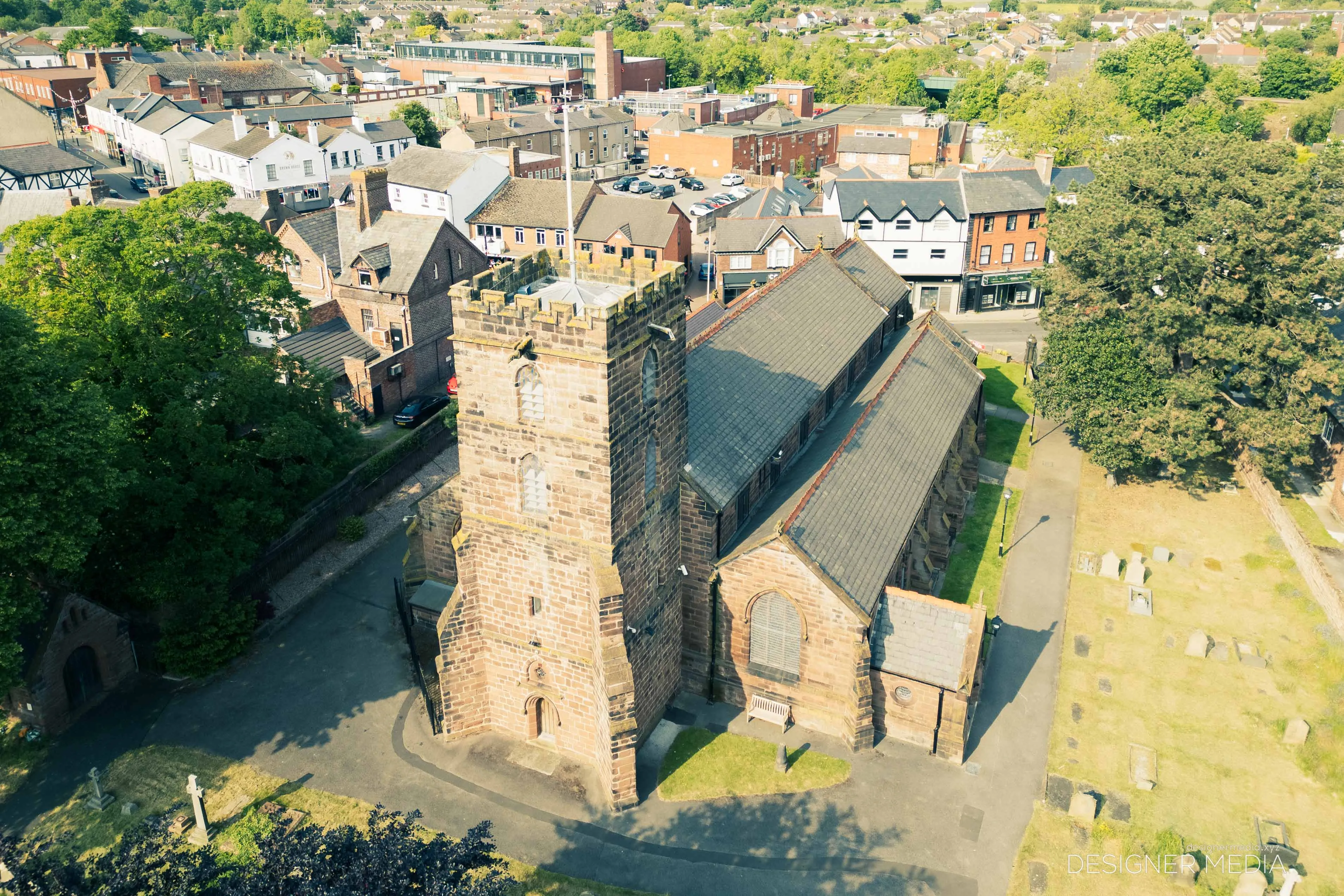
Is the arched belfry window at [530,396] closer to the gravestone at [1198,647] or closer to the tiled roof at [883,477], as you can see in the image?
the tiled roof at [883,477]

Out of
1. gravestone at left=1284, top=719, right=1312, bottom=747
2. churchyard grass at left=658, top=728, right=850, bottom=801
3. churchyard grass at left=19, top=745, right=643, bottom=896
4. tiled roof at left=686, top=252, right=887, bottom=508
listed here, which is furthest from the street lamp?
churchyard grass at left=19, top=745, right=643, bottom=896

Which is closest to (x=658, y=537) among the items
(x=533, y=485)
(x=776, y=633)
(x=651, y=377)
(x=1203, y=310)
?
(x=533, y=485)

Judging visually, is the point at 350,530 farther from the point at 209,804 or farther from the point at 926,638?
the point at 926,638

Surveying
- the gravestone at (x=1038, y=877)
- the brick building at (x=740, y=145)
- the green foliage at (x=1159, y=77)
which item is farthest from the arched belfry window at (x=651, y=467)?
the green foliage at (x=1159, y=77)

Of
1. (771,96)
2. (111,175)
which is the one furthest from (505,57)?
(111,175)

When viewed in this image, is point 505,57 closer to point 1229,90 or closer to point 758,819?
point 1229,90

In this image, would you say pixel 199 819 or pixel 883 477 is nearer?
pixel 199 819

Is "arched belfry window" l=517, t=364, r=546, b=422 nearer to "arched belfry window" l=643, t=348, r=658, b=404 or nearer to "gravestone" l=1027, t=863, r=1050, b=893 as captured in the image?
"arched belfry window" l=643, t=348, r=658, b=404
